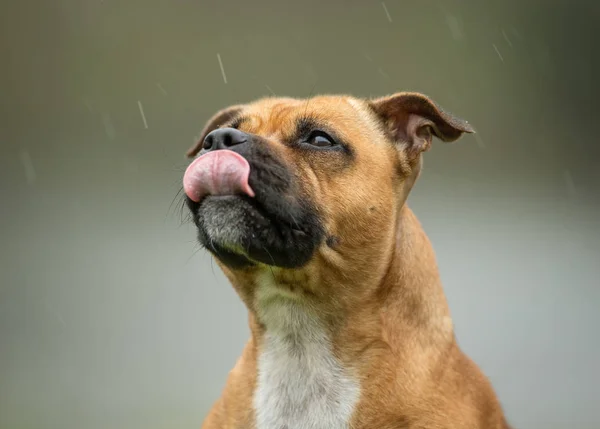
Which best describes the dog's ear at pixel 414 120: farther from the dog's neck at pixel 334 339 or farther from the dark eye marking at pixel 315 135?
the dog's neck at pixel 334 339

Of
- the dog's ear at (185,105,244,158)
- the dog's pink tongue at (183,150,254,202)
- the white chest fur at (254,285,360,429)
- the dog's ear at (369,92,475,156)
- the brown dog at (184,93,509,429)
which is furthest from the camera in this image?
the dog's ear at (185,105,244,158)

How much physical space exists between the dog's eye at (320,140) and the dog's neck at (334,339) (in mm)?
646

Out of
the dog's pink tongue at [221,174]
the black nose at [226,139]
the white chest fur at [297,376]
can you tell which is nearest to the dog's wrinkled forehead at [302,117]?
the black nose at [226,139]

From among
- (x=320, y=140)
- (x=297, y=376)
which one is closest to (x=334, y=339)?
(x=297, y=376)

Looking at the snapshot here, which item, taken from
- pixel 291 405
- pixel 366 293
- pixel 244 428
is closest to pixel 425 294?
pixel 366 293

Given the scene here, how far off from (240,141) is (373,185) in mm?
797

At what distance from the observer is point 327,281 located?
390cm

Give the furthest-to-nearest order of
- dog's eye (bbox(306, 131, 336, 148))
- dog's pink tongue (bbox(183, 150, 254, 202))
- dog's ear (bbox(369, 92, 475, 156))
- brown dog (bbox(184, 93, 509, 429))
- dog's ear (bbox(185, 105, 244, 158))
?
dog's ear (bbox(185, 105, 244, 158)) < dog's ear (bbox(369, 92, 475, 156)) < dog's eye (bbox(306, 131, 336, 148)) < brown dog (bbox(184, 93, 509, 429)) < dog's pink tongue (bbox(183, 150, 254, 202))

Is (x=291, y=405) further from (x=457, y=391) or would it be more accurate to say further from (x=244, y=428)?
(x=457, y=391)

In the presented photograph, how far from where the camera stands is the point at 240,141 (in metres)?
3.61

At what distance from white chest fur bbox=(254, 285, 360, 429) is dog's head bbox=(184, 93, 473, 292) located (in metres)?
0.33

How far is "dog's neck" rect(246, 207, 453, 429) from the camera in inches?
151

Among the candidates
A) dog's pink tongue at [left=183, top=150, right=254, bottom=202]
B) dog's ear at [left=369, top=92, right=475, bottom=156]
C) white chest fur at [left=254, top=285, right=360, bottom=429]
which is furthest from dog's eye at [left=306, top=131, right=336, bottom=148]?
Answer: white chest fur at [left=254, top=285, right=360, bottom=429]

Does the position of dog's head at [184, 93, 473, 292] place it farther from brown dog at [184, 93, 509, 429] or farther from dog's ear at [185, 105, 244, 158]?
dog's ear at [185, 105, 244, 158]
